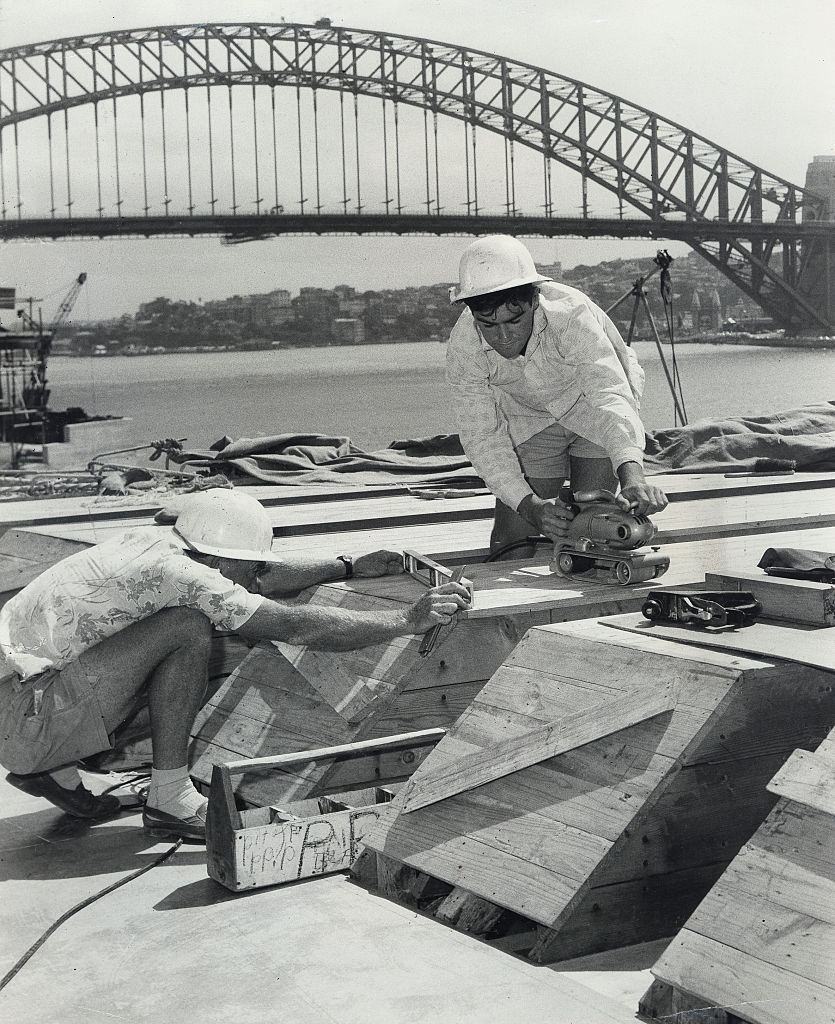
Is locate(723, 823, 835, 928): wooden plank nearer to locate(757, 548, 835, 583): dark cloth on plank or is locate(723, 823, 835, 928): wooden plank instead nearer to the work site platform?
the work site platform

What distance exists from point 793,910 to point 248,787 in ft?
7.50

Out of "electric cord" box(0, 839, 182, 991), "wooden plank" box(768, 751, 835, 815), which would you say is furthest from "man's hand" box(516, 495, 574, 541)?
"wooden plank" box(768, 751, 835, 815)

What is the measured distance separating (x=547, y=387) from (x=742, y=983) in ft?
9.66

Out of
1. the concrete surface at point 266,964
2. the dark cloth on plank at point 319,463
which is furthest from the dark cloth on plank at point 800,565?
the dark cloth on plank at point 319,463

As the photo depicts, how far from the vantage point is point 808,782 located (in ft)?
→ 9.22

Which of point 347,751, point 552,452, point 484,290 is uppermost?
point 484,290

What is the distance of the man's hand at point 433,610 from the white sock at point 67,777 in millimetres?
Answer: 1313

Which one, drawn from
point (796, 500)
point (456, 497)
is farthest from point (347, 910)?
point (456, 497)

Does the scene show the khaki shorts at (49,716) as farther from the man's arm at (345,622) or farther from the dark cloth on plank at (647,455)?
the dark cloth on plank at (647,455)

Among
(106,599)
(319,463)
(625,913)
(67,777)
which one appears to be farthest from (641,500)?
(319,463)

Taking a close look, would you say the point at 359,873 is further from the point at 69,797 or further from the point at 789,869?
the point at 789,869

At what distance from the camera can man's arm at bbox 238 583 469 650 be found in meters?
4.05

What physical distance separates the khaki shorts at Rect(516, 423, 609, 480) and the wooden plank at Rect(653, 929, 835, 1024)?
9.95ft

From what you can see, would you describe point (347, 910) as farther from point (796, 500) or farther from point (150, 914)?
point (796, 500)
